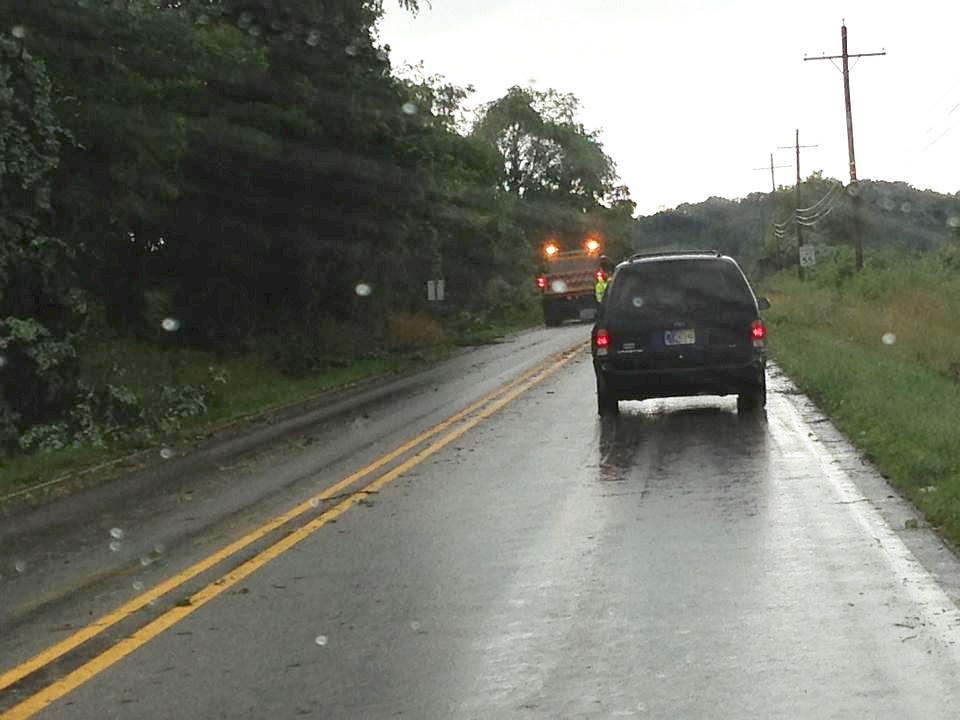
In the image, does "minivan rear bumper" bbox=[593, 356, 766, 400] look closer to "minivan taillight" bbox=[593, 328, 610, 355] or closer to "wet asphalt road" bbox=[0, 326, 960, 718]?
"minivan taillight" bbox=[593, 328, 610, 355]

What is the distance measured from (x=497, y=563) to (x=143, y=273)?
22.1 metres

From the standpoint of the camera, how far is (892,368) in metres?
22.4

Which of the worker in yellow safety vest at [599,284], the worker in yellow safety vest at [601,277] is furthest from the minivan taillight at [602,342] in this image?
the worker in yellow safety vest at [601,277]

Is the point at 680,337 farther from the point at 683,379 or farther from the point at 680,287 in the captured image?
the point at 680,287

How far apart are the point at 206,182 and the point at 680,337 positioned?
48.1ft

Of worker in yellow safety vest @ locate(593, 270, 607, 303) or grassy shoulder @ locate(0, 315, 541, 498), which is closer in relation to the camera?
grassy shoulder @ locate(0, 315, 541, 498)

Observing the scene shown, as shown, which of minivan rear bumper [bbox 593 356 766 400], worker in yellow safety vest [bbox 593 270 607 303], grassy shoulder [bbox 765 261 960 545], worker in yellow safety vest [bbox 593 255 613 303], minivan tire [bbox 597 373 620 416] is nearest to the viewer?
grassy shoulder [bbox 765 261 960 545]

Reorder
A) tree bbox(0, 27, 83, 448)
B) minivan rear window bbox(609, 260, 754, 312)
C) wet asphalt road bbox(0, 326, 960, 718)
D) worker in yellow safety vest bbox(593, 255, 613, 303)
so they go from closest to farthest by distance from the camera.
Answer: wet asphalt road bbox(0, 326, 960, 718)
minivan rear window bbox(609, 260, 754, 312)
tree bbox(0, 27, 83, 448)
worker in yellow safety vest bbox(593, 255, 613, 303)

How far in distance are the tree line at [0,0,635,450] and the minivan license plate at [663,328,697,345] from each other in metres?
7.19

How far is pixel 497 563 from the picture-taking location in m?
9.24

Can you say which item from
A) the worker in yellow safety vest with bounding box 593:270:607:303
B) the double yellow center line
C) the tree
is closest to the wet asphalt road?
the double yellow center line

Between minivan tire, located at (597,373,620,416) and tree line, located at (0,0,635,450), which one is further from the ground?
tree line, located at (0,0,635,450)

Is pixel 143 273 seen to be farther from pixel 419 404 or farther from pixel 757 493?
pixel 757 493

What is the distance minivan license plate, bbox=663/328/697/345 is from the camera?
680 inches
